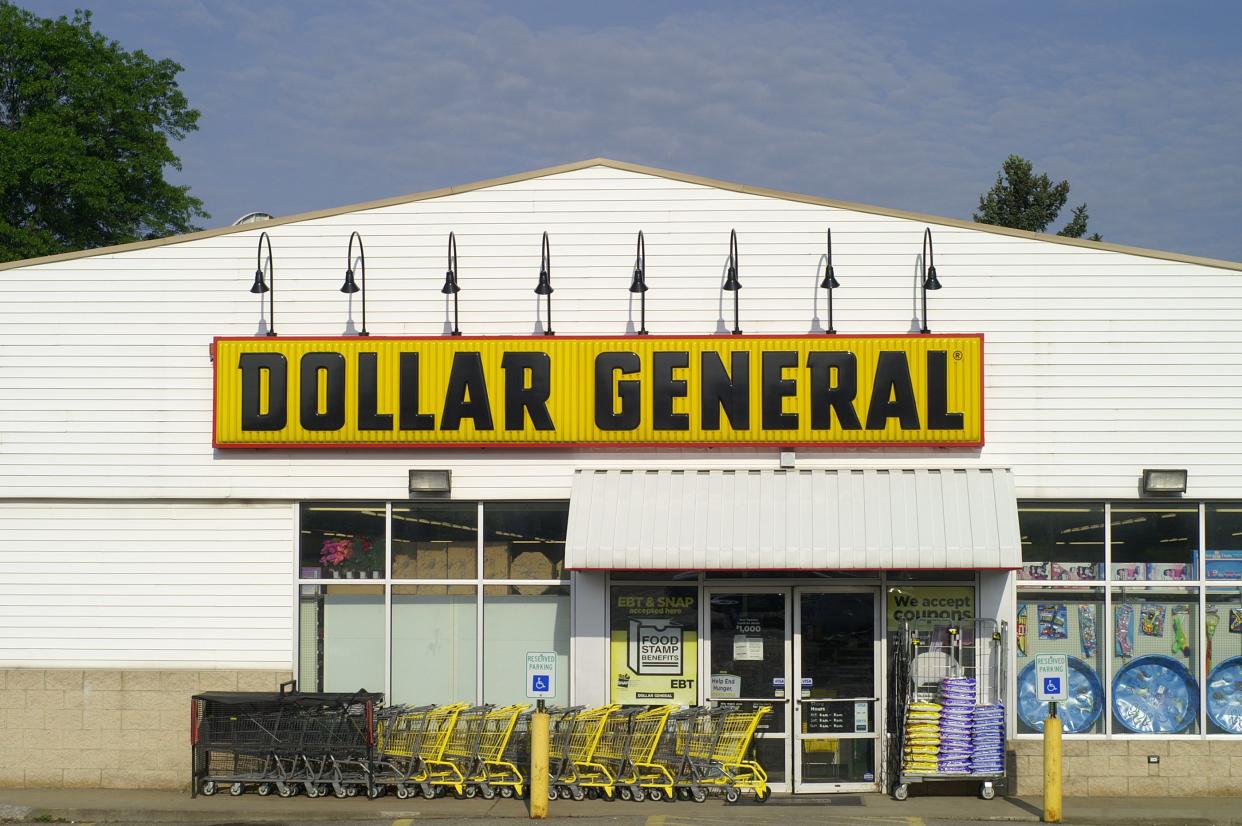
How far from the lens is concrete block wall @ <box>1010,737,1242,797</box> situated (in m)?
16.2

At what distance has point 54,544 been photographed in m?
17.0

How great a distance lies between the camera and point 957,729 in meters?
15.5

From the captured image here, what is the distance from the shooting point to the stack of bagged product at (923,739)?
15500 mm

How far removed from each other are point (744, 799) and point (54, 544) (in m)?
8.79

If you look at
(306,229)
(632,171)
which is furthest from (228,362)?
(632,171)

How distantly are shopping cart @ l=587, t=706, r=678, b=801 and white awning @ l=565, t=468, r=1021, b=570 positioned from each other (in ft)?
5.51

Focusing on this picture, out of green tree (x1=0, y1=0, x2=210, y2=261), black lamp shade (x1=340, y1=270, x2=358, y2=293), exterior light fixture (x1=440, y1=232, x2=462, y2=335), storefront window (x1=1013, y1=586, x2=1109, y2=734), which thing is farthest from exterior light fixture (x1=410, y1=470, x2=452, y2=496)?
green tree (x1=0, y1=0, x2=210, y2=261)

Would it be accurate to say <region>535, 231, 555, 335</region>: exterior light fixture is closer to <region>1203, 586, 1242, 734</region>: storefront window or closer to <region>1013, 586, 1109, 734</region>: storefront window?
<region>1013, 586, 1109, 734</region>: storefront window

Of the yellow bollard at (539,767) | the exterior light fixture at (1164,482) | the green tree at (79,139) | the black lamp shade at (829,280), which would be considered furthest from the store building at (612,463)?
the green tree at (79,139)

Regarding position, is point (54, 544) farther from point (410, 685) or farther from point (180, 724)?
point (410, 685)

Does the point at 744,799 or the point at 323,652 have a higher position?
the point at 323,652

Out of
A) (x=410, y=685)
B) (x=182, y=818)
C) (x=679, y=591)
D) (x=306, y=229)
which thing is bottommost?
(x=182, y=818)

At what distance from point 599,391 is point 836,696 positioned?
4502 mm

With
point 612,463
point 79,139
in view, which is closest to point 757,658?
point 612,463
